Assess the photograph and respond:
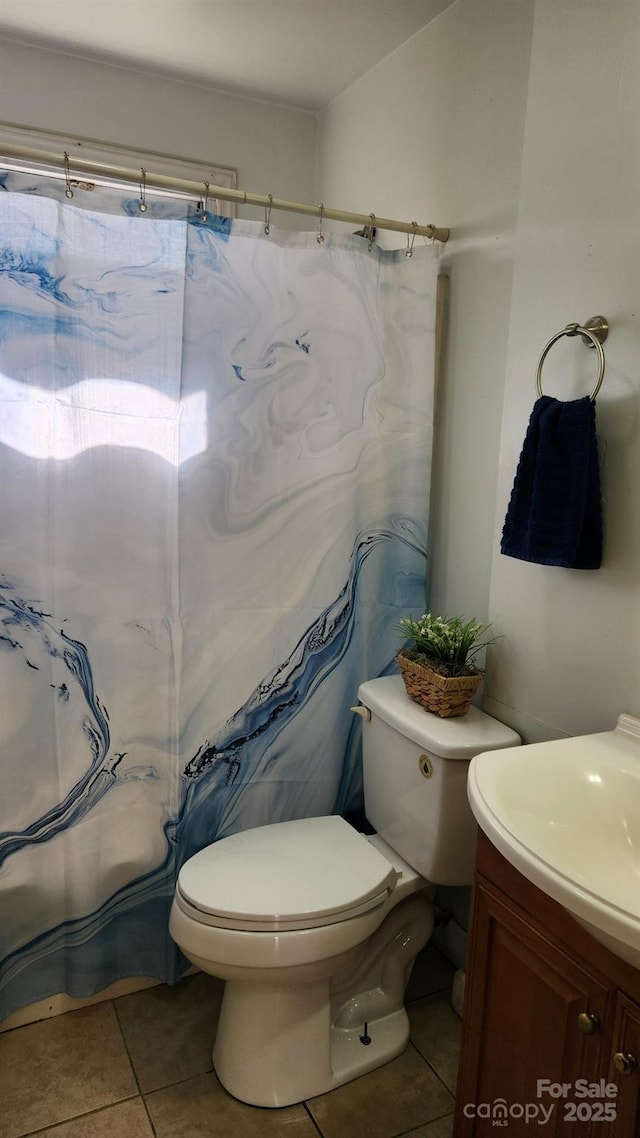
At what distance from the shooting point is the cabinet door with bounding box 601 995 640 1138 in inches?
35.9

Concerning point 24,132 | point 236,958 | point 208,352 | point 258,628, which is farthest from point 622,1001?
point 24,132

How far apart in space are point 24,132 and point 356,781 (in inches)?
80.5

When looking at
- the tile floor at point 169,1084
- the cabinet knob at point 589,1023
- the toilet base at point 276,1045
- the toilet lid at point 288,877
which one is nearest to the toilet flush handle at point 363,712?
the toilet lid at point 288,877

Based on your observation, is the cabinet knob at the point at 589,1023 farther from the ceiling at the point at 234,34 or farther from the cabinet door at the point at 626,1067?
the ceiling at the point at 234,34

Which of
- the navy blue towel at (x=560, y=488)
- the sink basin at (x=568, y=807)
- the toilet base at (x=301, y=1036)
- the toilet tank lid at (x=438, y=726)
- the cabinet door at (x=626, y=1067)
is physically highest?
the navy blue towel at (x=560, y=488)

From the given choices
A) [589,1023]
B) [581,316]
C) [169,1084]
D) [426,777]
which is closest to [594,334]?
[581,316]

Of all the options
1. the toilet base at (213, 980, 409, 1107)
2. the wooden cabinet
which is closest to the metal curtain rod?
the wooden cabinet

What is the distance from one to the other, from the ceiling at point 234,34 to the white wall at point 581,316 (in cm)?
57

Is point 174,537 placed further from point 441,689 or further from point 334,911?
point 334,911

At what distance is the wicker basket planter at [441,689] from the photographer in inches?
62.3

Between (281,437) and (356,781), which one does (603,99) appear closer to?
(281,437)

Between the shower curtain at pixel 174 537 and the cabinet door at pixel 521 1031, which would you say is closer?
the cabinet door at pixel 521 1031

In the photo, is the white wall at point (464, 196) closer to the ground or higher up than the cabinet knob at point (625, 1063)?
higher up

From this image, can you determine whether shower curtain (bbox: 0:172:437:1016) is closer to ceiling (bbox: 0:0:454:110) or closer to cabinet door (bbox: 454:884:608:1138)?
ceiling (bbox: 0:0:454:110)
